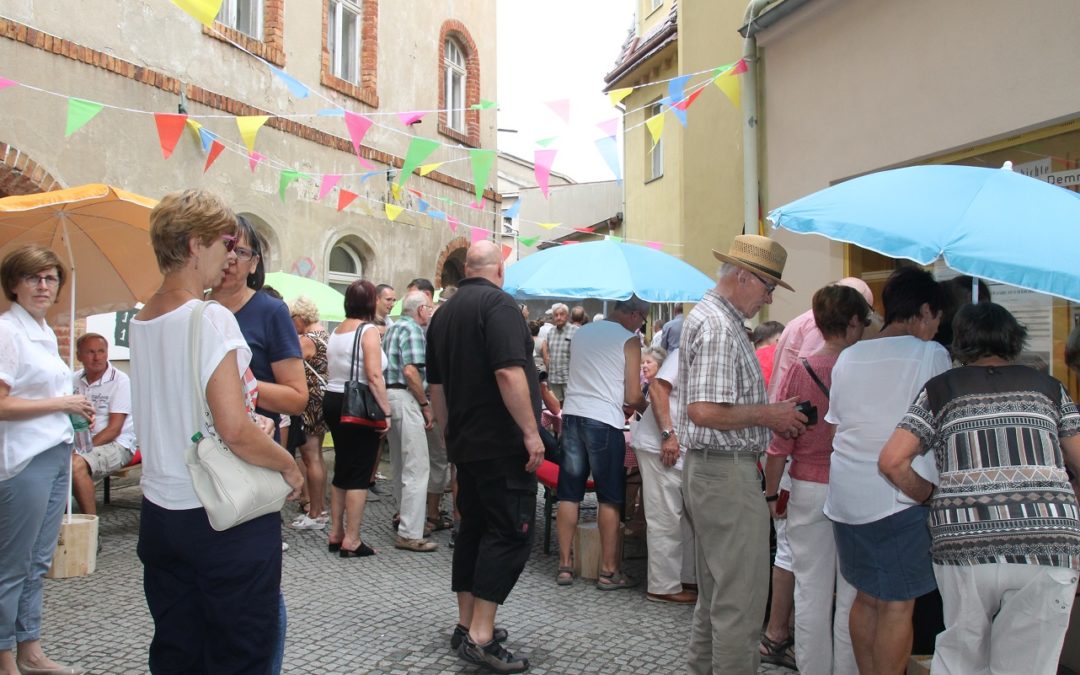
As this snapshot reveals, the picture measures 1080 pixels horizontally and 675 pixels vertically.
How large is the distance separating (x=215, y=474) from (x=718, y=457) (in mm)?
1905

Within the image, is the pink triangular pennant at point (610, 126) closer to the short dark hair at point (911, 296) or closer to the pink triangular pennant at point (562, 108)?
the pink triangular pennant at point (562, 108)

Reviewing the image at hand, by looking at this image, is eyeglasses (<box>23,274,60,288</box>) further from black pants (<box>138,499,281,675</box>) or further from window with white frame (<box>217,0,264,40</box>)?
window with white frame (<box>217,0,264,40</box>)

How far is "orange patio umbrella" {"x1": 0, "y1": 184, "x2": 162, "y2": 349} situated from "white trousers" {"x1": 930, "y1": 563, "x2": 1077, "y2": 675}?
16.5 feet

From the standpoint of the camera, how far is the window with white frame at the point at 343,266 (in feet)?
44.0

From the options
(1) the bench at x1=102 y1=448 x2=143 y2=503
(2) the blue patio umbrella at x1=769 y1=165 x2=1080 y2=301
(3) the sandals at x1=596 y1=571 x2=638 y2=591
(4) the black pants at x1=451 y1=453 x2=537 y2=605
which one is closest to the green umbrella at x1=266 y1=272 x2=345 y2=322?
(1) the bench at x1=102 y1=448 x2=143 y2=503

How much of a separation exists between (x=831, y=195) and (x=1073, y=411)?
128 cm

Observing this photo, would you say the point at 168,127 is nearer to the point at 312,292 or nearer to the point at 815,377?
the point at 312,292

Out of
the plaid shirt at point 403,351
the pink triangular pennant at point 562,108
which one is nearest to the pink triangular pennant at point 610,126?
the pink triangular pennant at point 562,108

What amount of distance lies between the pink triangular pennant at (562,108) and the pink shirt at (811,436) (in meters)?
5.55

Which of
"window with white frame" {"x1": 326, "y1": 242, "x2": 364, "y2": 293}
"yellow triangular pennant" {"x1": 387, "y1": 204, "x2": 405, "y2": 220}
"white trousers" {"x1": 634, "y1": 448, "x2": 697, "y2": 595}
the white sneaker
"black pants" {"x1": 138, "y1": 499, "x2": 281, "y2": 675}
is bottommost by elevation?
the white sneaker

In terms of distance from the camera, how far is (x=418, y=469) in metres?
6.38

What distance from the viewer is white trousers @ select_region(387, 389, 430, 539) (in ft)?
20.8

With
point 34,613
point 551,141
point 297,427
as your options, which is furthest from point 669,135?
point 34,613

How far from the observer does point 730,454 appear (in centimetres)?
333
